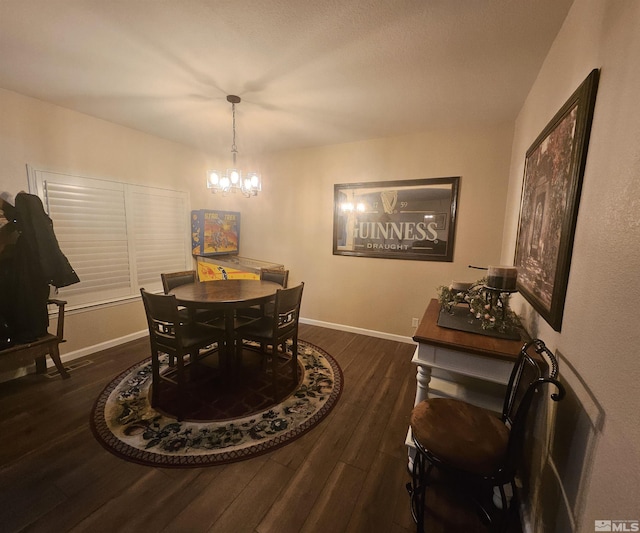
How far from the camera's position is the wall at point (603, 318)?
0.70m

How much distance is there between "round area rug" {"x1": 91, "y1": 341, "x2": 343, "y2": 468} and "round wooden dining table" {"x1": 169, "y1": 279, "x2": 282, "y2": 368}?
69 cm

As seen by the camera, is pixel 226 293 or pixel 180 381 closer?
pixel 180 381

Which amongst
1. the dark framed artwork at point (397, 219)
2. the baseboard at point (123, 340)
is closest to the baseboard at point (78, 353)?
the baseboard at point (123, 340)

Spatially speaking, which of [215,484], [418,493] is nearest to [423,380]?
[418,493]

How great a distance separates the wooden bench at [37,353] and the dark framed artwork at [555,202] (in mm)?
3690

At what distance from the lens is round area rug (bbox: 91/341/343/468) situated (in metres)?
1.66

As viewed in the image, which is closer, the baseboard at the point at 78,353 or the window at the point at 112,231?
the baseboard at the point at 78,353

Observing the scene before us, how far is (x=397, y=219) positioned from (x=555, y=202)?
2.01 metres

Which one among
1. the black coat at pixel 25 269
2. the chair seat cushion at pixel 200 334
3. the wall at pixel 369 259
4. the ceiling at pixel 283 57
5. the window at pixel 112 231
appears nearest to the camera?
the ceiling at pixel 283 57

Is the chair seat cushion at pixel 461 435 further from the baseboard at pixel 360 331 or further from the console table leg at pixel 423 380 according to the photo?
the baseboard at pixel 360 331

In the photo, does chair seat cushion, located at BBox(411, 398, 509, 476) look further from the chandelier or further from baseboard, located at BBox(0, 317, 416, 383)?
the chandelier

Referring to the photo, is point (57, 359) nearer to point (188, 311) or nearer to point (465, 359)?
point (188, 311)

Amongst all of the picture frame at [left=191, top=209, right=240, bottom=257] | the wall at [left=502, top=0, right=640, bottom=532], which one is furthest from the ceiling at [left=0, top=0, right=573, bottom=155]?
the picture frame at [left=191, top=209, right=240, bottom=257]

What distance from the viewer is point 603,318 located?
82 cm
